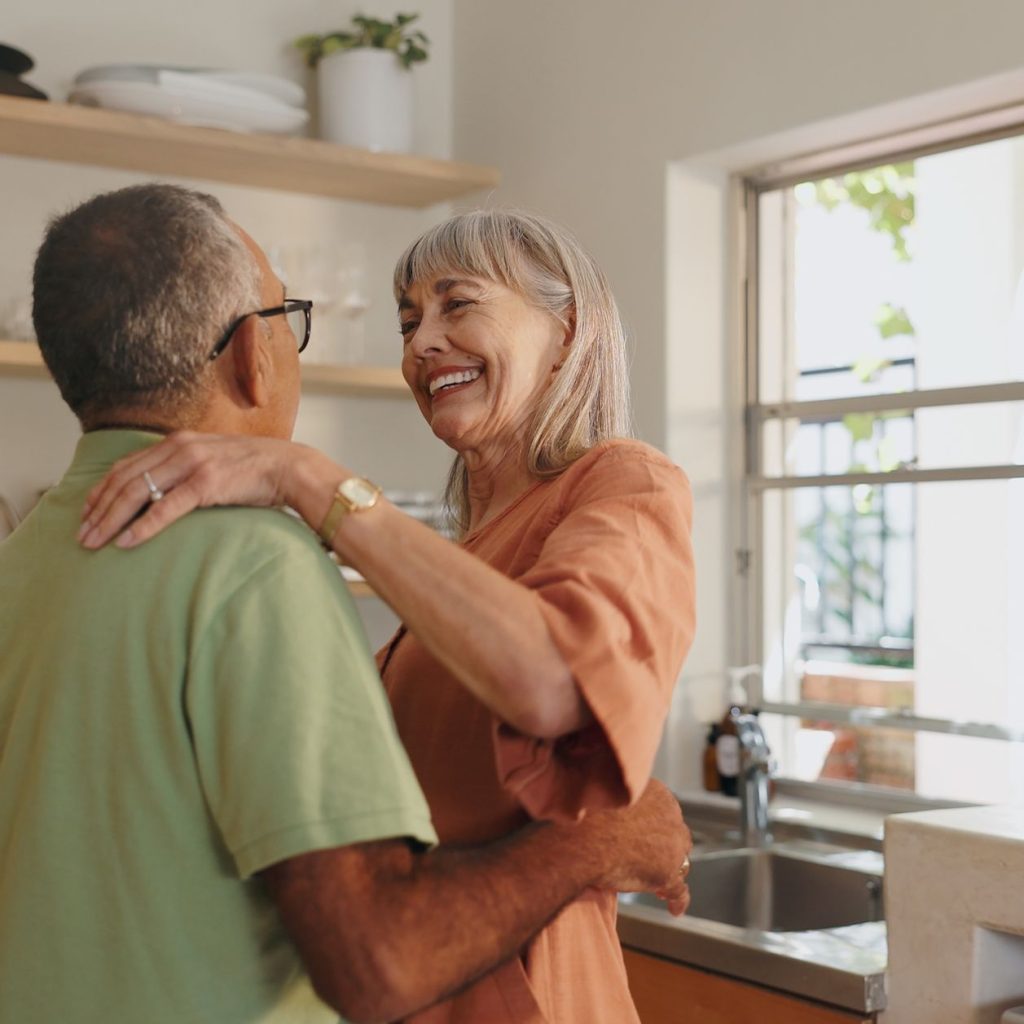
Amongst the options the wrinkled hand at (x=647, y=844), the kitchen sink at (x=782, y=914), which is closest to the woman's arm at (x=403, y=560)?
the wrinkled hand at (x=647, y=844)

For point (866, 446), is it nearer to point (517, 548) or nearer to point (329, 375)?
point (329, 375)

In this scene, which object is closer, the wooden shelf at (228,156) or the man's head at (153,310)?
the man's head at (153,310)

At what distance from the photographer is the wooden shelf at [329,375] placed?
286 cm

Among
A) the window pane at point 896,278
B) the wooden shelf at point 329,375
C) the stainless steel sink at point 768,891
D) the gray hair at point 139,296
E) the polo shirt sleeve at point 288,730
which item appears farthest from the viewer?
the wooden shelf at point 329,375

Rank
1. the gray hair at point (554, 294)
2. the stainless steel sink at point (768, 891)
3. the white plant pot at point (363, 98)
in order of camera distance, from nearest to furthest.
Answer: the gray hair at point (554, 294) → the stainless steel sink at point (768, 891) → the white plant pot at point (363, 98)

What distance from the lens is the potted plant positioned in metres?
3.27

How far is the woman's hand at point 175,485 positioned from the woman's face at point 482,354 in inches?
18.0

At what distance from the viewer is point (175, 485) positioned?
A: 39.3 inches

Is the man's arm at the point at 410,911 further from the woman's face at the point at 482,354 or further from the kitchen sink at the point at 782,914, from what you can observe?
the kitchen sink at the point at 782,914

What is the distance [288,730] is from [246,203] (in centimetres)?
265

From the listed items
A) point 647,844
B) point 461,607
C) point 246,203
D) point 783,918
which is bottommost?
point 783,918

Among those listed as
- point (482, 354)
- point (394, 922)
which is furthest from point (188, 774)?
point (482, 354)

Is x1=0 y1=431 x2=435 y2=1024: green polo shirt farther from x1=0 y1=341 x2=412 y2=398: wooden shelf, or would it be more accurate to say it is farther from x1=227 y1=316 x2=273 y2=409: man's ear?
x1=0 y1=341 x2=412 y2=398: wooden shelf

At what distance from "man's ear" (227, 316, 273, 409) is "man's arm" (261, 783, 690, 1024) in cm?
35
